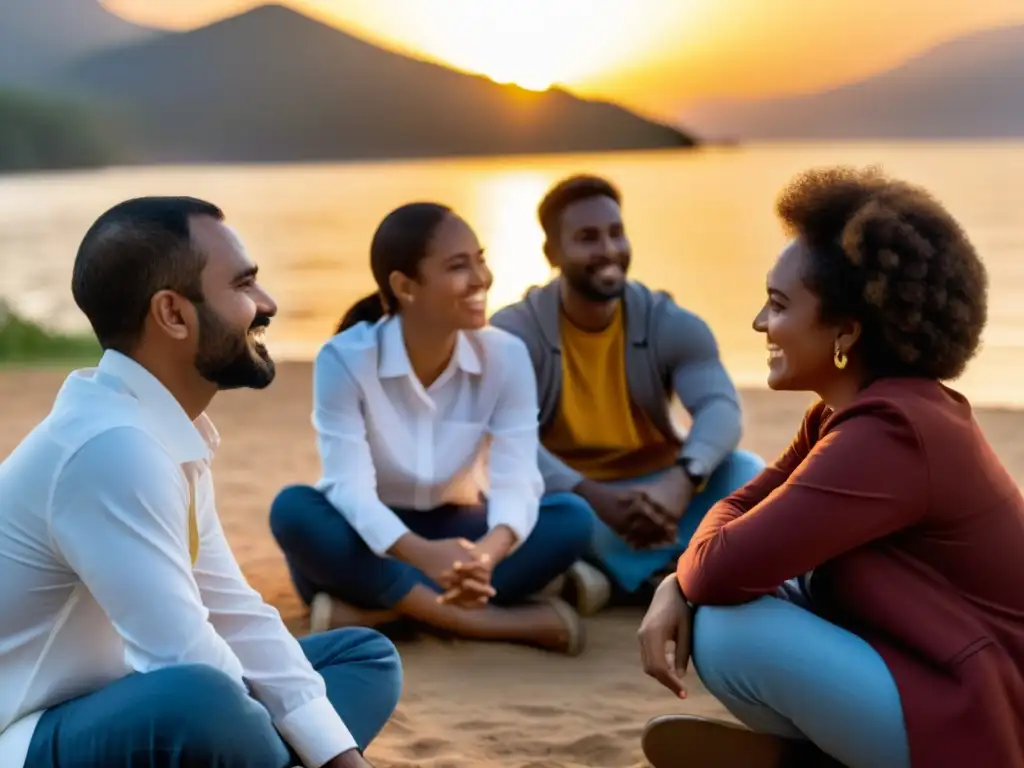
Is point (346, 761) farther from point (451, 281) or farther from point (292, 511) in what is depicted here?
point (451, 281)

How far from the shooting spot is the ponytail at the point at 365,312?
3.90 meters

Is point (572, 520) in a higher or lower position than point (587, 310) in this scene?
lower

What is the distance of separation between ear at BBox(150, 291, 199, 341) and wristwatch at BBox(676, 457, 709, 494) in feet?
7.23

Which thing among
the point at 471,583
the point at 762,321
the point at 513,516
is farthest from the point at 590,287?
the point at 762,321

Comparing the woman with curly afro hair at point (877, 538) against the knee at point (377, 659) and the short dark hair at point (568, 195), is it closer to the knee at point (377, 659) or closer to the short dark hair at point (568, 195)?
the knee at point (377, 659)

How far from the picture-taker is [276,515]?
3.70 metres

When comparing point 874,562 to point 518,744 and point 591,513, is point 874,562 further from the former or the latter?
point 591,513

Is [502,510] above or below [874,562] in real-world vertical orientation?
below

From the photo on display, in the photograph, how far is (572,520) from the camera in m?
3.76

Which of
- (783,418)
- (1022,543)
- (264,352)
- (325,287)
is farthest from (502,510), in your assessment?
(325,287)

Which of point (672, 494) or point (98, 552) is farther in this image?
point (672, 494)

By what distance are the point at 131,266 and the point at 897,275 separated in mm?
1286

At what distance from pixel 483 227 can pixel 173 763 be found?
2558 centimetres

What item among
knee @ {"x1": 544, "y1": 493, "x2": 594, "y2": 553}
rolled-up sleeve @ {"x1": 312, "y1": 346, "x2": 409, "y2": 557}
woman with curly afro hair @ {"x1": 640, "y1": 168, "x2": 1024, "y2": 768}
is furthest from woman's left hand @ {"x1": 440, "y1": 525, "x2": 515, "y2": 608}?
woman with curly afro hair @ {"x1": 640, "y1": 168, "x2": 1024, "y2": 768}
